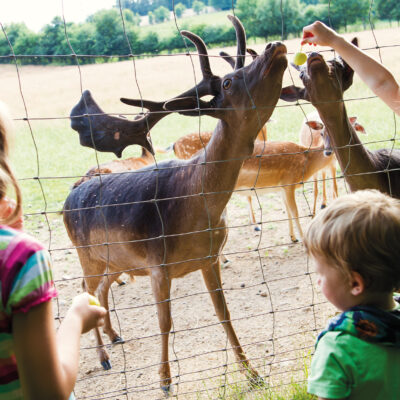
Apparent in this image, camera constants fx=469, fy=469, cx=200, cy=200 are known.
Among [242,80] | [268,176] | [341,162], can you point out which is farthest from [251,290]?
[242,80]

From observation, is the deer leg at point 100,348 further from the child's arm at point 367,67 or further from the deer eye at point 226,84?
the child's arm at point 367,67

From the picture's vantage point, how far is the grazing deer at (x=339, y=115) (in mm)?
2811

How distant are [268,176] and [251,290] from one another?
176cm

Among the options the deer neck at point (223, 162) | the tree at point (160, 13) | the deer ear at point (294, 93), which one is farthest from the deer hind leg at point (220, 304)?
the tree at point (160, 13)

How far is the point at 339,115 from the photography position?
9.38 ft

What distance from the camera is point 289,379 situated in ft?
10.1

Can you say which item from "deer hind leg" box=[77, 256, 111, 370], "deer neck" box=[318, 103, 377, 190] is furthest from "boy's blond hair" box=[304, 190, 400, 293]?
"deer hind leg" box=[77, 256, 111, 370]

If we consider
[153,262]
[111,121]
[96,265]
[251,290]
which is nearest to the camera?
[111,121]

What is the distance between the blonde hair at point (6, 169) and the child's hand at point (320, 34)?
161 centimetres

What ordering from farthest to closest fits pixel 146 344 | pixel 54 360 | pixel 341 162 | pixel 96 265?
pixel 146 344 → pixel 96 265 → pixel 341 162 → pixel 54 360

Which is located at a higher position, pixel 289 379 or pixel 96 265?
pixel 96 265

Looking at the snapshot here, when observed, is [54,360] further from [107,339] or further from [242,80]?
[107,339]

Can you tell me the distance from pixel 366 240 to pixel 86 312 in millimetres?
870

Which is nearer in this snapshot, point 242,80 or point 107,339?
point 242,80
